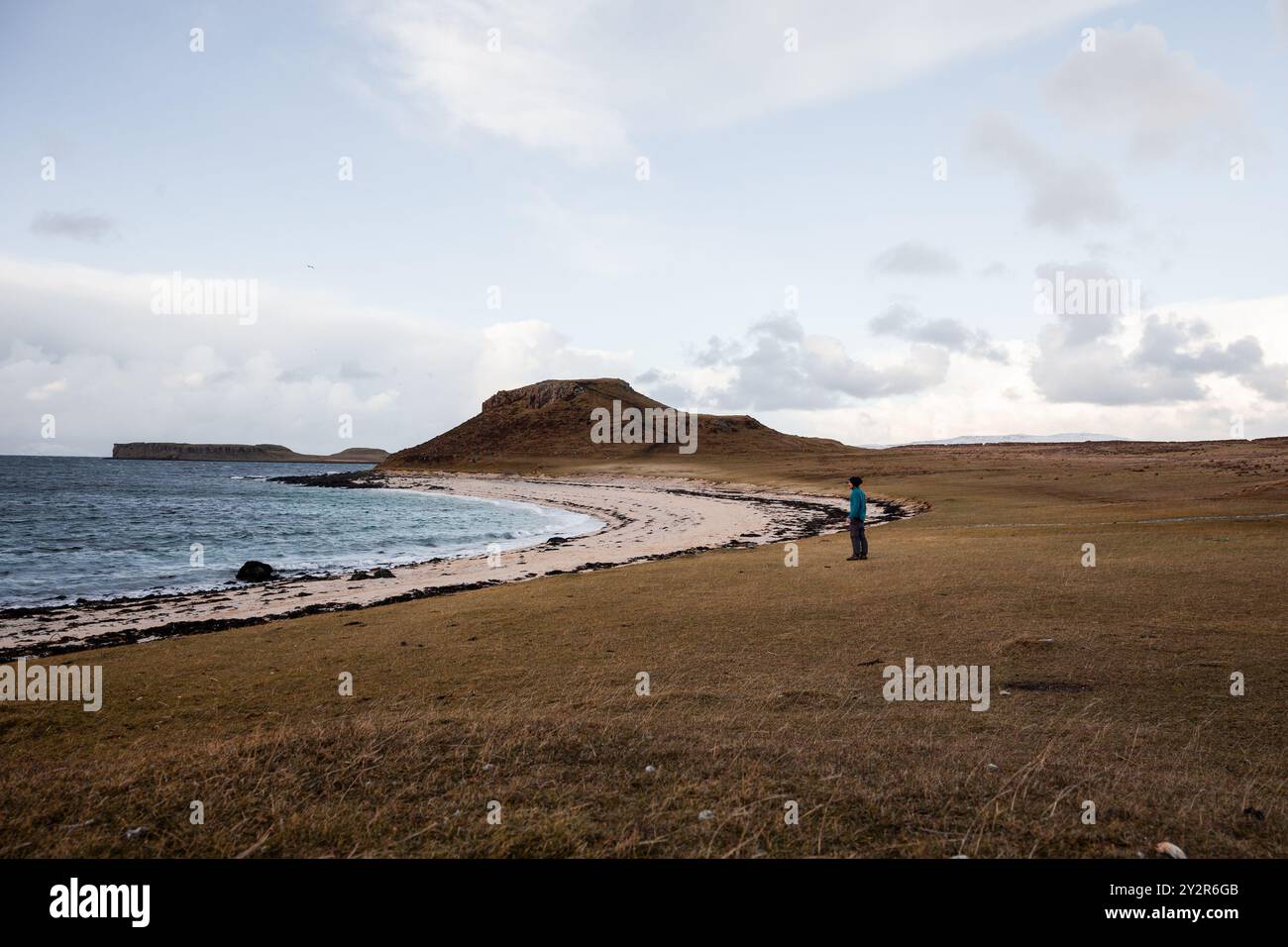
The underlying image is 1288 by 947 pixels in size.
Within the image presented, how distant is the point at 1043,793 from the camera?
5.84 meters

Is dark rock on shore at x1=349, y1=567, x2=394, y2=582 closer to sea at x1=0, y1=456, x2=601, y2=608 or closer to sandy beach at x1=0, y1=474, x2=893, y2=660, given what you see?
sandy beach at x1=0, y1=474, x2=893, y2=660

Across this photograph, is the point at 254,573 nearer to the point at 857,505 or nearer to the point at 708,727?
the point at 857,505

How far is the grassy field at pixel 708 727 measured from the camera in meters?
5.16

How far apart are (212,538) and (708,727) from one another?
1914 inches

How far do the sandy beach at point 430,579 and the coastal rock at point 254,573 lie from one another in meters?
0.92

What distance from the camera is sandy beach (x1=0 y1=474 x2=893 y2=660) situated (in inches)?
808

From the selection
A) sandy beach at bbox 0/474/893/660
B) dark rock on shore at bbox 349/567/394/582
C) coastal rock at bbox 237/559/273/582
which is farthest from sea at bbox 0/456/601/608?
dark rock on shore at bbox 349/567/394/582

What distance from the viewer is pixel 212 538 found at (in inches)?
1868

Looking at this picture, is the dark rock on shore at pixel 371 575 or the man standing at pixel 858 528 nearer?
the man standing at pixel 858 528

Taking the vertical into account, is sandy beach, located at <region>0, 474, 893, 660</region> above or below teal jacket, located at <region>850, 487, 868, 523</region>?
below

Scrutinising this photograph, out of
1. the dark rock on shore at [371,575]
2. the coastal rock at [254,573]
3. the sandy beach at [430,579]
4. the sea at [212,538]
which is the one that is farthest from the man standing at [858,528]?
the coastal rock at [254,573]

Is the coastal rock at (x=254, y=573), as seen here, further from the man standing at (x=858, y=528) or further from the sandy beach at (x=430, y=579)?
the man standing at (x=858, y=528)

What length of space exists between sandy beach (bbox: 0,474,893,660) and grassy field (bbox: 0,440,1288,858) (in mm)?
3926
